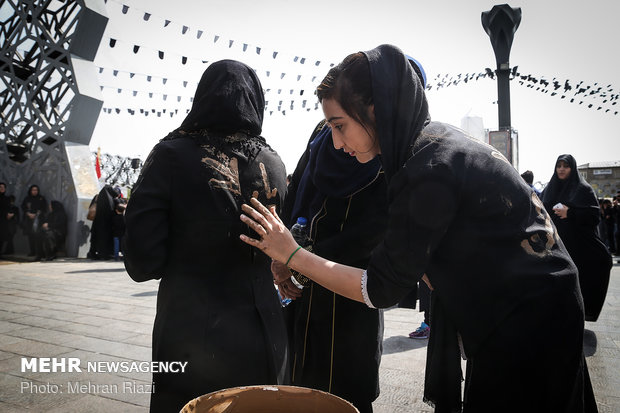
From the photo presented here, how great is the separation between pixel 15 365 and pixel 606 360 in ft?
17.2

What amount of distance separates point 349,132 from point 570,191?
527 centimetres

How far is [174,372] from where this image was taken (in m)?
1.57

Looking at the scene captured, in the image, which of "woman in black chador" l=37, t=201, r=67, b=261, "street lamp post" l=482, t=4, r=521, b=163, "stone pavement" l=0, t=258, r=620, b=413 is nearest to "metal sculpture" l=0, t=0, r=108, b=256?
"woman in black chador" l=37, t=201, r=67, b=261

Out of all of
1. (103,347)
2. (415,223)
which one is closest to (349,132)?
(415,223)

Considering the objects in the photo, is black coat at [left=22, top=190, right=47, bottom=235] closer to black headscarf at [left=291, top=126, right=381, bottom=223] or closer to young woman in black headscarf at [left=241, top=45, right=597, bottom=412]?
black headscarf at [left=291, top=126, right=381, bottom=223]

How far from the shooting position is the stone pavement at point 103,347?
119 inches

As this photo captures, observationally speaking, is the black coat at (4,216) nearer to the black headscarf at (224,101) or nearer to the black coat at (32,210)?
the black coat at (32,210)

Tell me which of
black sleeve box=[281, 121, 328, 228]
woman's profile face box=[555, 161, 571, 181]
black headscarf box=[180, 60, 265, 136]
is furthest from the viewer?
woman's profile face box=[555, 161, 571, 181]

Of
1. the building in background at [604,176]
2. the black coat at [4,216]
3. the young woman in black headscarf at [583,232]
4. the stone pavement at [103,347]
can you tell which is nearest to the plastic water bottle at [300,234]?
the stone pavement at [103,347]

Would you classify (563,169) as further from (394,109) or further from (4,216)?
(4,216)

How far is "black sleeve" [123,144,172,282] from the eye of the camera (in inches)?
62.6

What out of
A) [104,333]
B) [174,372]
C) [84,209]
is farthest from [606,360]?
[84,209]

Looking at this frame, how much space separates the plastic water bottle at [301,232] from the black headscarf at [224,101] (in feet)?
2.10

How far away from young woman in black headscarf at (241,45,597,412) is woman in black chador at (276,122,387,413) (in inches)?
30.0
